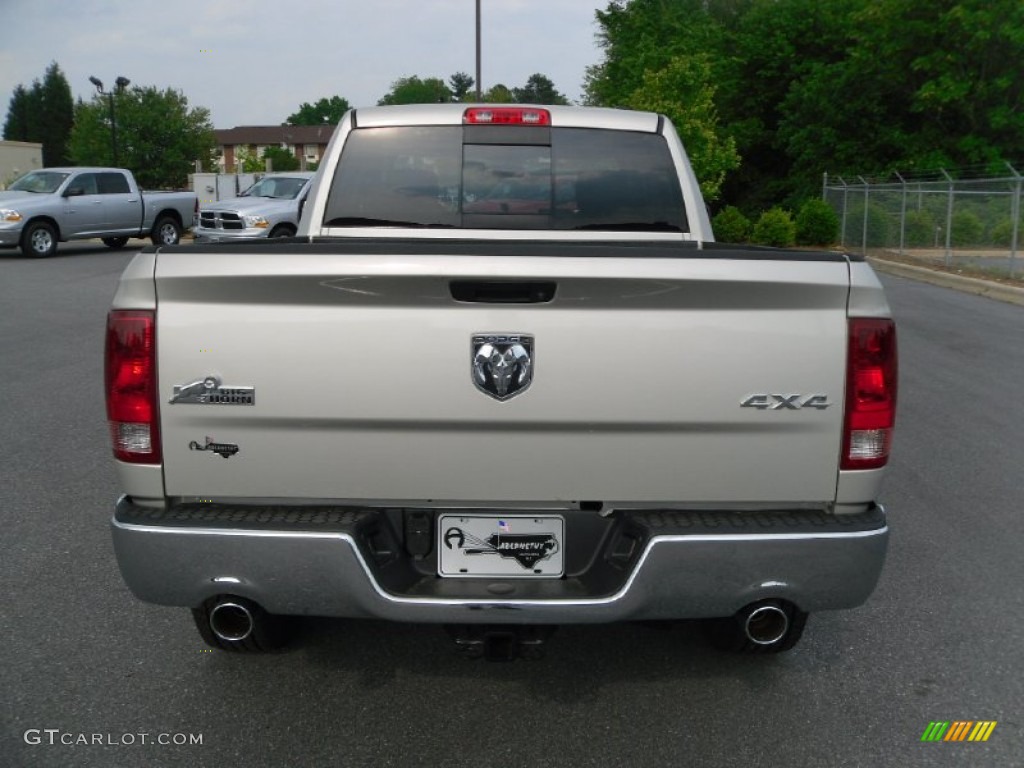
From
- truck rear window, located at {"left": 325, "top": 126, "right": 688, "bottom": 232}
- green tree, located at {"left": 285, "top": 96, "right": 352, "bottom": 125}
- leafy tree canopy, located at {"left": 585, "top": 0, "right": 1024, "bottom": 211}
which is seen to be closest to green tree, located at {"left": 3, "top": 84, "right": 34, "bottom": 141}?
green tree, located at {"left": 285, "top": 96, "right": 352, "bottom": 125}

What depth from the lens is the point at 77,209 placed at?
22.3 m

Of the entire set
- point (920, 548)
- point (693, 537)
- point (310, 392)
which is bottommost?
point (920, 548)

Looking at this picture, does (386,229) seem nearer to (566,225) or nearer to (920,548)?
(566,225)

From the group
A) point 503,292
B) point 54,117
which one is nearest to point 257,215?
point 503,292

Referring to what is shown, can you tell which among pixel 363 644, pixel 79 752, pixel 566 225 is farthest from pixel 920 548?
pixel 79 752

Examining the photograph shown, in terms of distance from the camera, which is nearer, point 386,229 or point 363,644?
point 363,644

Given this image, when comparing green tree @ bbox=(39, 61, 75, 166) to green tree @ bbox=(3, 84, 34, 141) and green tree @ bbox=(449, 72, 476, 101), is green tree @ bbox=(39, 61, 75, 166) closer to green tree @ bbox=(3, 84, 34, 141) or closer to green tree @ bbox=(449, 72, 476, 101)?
green tree @ bbox=(3, 84, 34, 141)

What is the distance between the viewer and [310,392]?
9.14 ft

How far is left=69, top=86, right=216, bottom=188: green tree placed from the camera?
7144 centimetres

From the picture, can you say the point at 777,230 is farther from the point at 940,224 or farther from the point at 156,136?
the point at 156,136

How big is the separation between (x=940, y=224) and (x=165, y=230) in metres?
20.6

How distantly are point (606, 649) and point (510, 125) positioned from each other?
2.33 m

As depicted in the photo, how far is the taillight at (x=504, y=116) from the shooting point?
14.9 ft

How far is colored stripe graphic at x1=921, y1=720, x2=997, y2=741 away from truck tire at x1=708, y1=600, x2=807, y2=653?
20.0 inches
